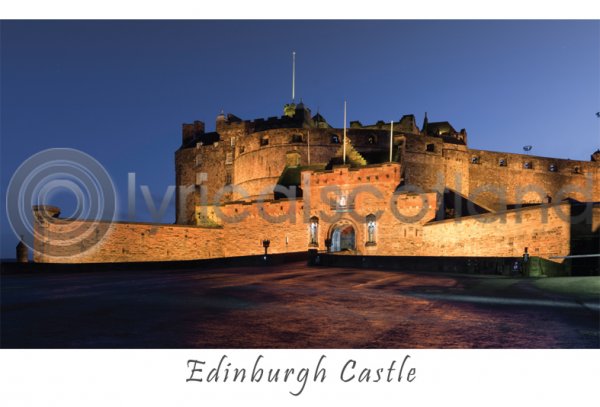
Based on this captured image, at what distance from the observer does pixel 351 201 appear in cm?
2362

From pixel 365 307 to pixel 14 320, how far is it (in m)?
4.24

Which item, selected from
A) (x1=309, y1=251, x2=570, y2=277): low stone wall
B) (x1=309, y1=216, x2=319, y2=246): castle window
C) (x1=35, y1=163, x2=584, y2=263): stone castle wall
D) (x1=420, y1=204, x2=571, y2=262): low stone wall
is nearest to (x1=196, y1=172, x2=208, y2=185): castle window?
(x1=35, y1=163, x2=584, y2=263): stone castle wall

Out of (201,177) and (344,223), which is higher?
(201,177)

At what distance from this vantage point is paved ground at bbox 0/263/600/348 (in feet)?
13.1

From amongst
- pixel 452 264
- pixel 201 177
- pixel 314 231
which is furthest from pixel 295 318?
pixel 201 177

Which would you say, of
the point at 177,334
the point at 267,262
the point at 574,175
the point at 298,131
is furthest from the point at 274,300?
the point at 574,175

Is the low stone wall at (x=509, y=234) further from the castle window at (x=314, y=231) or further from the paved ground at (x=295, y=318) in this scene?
the paved ground at (x=295, y=318)

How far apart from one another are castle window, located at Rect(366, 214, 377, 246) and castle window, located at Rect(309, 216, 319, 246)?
114 inches

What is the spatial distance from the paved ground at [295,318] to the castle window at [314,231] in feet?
53.4

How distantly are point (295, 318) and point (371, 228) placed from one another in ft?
60.7

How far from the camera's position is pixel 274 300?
6566mm

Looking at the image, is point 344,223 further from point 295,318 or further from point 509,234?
point 295,318

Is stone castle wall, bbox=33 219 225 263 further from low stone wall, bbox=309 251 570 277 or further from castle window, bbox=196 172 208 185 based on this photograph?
castle window, bbox=196 172 208 185

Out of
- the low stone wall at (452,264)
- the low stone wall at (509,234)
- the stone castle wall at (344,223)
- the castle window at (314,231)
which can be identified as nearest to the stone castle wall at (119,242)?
the stone castle wall at (344,223)
